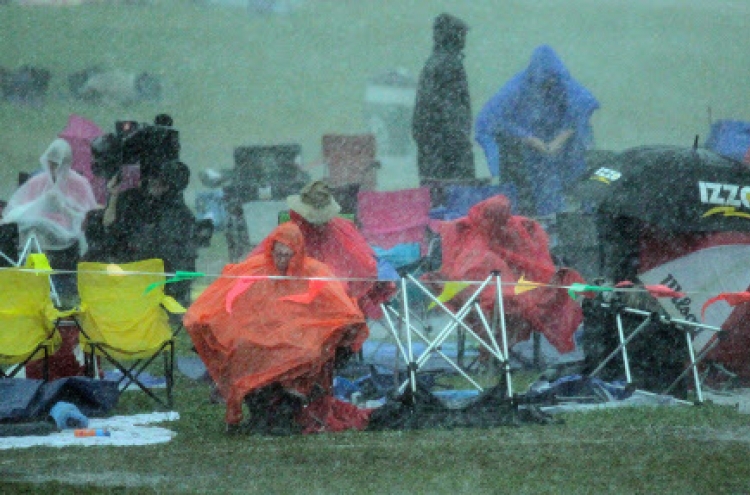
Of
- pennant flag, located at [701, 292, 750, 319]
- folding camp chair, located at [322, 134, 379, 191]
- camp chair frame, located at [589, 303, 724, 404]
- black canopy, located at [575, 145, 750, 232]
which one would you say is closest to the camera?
camp chair frame, located at [589, 303, 724, 404]

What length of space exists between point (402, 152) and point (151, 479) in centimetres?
545

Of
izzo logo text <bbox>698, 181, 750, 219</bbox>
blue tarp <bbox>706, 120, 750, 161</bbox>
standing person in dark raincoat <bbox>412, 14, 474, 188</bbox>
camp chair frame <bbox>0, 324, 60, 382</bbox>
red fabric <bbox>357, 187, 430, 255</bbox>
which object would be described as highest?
standing person in dark raincoat <bbox>412, 14, 474, 188</bbox>

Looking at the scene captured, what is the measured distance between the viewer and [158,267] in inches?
329

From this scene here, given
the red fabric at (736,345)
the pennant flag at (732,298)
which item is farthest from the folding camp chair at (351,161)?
the pennant flag at (732,298)

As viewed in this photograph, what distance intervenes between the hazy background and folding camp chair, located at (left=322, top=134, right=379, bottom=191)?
223 mm

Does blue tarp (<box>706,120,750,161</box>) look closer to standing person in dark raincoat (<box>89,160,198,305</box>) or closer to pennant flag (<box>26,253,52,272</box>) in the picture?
standing person in dark raincoat (<box>89,160,198,305</box>)

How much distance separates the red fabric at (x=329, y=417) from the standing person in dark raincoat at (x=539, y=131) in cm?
345

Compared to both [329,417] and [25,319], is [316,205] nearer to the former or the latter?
[329,417]

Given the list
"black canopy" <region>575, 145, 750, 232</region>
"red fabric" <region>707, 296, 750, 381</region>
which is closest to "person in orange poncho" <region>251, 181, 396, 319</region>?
"black canopy" <region>575, 145, 750, 232</region>

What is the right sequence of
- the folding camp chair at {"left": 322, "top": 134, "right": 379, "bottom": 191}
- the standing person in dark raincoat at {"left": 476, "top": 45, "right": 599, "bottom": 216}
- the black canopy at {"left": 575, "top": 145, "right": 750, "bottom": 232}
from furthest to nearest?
the folding camp chair at {"left": 322, "top": 134, "right": 379, "bottom": 191}, the standing person in dark raincoat at {"left": 476, "top": 45, "right": 599, "bottom": 216}, the black canopy at {"left": 575, "top": 145, "right": 750, "bottom": 232}

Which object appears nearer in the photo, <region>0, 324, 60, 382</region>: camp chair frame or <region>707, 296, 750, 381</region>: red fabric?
<region>0, 324, 60, 382</region>: camp chair frame

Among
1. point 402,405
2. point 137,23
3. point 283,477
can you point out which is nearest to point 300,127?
point 137,23

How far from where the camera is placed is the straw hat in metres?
8.01

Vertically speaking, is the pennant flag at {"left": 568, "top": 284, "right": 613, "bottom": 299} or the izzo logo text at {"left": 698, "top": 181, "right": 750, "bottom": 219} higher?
the izzo logo text at {"left": 698, "top": 181, "right": 750, "bottom": 219}
